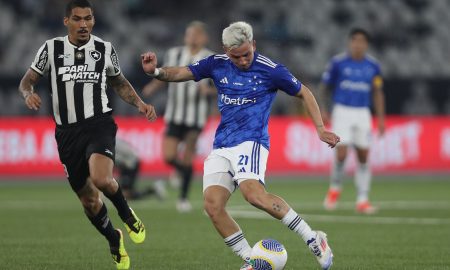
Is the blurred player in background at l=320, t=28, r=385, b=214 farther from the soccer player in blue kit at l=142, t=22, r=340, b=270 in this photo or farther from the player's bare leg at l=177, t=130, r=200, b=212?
the soccer player in blue kit at l=142, t=22, r=340, b=270

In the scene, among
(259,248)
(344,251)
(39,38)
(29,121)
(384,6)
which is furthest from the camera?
(384,6)

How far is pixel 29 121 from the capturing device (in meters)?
21.5

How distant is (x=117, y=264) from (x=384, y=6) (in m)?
25.4

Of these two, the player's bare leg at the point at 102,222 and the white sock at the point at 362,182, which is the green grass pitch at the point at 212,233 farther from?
the white sock at the point at 362,182

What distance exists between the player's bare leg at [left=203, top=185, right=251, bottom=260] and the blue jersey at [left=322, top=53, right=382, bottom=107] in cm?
752

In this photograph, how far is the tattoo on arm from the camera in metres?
8.95

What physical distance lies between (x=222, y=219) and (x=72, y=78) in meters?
1.92

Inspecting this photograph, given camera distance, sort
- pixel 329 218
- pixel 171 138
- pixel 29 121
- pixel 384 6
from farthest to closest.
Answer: pixel 384 6 < pixel 29 121 < pixel 171 138 < pixel 329 218

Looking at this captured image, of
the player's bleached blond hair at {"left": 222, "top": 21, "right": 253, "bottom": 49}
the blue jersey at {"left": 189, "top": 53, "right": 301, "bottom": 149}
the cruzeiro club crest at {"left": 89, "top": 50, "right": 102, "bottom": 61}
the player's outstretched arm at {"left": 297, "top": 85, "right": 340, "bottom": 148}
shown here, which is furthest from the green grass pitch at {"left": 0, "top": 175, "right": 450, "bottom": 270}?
the player's bleached blond hair at {"left": 222, "top": 21, "right": 253, "bottom": 49}

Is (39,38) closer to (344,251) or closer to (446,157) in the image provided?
(446,157)

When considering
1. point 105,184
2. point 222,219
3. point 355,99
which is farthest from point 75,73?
point 355,99

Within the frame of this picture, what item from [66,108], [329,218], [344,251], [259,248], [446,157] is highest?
[66,108]

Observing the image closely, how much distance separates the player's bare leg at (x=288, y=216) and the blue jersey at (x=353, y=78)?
24.9ft

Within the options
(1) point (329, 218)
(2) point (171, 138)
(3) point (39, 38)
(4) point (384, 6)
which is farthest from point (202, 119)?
(4) point (384, 6)
